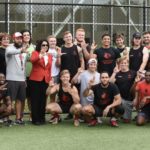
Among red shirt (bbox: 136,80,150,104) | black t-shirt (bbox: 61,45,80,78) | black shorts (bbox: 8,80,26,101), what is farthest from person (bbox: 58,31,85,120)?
red shirt (bbox: 136,80,150,104)

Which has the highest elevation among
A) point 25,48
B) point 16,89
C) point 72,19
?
point 72,19

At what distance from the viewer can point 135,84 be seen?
10141 millimetres

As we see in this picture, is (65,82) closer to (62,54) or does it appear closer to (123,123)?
(62,54)

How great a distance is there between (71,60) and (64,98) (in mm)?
785

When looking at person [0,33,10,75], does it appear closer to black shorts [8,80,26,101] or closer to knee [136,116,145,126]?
black shorts [8,80,26,101]

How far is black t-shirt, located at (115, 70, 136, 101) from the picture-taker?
33.6ft

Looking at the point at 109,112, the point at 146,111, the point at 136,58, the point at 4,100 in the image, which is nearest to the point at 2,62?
the point at 4,100

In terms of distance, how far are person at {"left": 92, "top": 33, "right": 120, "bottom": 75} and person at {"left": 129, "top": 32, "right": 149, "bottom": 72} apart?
13.7 inches

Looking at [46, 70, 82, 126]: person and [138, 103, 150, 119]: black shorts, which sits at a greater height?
[46, 70, 82, 126]: person

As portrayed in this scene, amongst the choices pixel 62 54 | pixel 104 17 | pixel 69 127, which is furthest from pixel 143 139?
pixel 104 17

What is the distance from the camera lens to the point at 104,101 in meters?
9.70

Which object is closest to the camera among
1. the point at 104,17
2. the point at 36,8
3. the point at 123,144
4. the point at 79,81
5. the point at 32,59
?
the point at 123,144

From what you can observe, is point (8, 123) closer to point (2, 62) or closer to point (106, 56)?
point (2, 62)

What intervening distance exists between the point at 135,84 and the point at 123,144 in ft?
8.37
